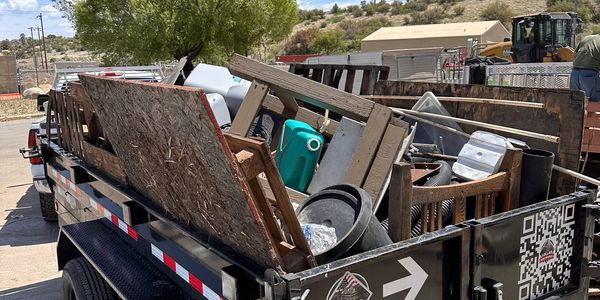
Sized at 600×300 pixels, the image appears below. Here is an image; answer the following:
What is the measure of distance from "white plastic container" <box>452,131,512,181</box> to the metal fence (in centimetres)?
855

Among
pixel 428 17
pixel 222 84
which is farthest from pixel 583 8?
pixel 222 84

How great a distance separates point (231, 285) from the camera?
5.92ft

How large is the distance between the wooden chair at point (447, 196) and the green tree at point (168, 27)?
19720 millimetres

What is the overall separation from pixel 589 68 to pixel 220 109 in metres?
4.87

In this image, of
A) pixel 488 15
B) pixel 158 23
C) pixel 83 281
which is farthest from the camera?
pixel 488 15

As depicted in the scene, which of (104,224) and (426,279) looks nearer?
(426,279)

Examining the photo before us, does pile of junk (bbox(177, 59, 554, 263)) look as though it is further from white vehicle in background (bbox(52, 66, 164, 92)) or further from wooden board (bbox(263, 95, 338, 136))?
white vehicle in background (bbox(52, 66, 164, 92))

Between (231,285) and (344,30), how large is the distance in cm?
6154

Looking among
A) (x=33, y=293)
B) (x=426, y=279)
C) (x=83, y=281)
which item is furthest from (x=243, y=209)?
(x=33, y=293)

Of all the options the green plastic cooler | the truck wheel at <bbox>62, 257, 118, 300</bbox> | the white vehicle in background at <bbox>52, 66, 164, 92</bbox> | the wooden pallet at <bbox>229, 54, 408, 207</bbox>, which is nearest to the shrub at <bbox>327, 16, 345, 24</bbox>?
the white vehicle in background at <bbox>52, 66, 164, 92</bbox>

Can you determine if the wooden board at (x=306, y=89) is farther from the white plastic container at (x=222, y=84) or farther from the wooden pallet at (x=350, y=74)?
the wooden pallet at (x=350, y=74)

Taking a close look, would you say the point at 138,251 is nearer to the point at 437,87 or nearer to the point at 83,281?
the point at 83,281

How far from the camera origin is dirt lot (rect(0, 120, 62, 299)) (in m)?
5.04

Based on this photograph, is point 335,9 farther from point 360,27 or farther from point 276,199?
point 276,199
